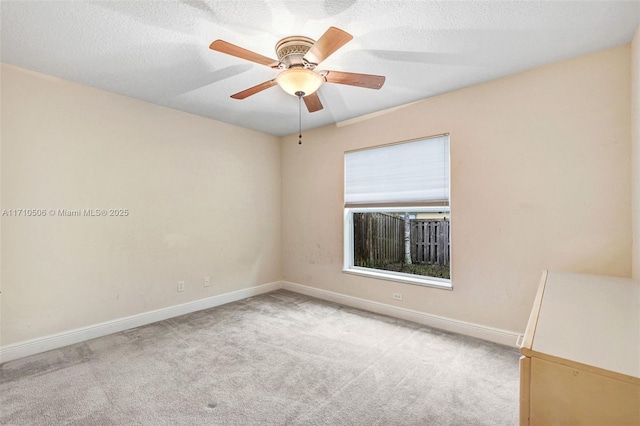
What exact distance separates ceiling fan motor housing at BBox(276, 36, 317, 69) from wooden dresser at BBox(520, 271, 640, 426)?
6.50 ft

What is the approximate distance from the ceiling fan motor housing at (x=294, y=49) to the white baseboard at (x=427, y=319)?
249 cm

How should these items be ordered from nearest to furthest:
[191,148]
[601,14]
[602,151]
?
[601,14] < [602,151] < [191,148]

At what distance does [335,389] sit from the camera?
2.00 m

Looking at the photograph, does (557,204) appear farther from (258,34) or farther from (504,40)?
(258,34)

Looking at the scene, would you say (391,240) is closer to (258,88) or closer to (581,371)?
(258,88)

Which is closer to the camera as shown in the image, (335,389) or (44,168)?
(335,389)

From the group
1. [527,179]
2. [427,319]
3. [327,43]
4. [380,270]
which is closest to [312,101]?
[327,43]

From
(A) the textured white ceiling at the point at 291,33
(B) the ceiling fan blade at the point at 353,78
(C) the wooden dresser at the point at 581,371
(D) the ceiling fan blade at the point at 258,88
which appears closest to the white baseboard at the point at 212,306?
(C) the wooden dresser at the point at 581,371

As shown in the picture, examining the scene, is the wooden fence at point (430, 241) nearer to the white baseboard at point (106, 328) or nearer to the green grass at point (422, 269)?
the green grass at point (422, 269)

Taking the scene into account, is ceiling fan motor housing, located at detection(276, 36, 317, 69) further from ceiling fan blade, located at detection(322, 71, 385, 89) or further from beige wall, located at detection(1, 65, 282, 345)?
beige wall, located at detection(1, 65, 282, 345)

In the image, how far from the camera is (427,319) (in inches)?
123

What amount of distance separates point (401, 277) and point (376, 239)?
760 millimetres

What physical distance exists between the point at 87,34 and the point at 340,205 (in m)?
2.98

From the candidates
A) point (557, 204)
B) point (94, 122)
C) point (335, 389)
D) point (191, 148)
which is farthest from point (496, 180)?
point (94, 122)
